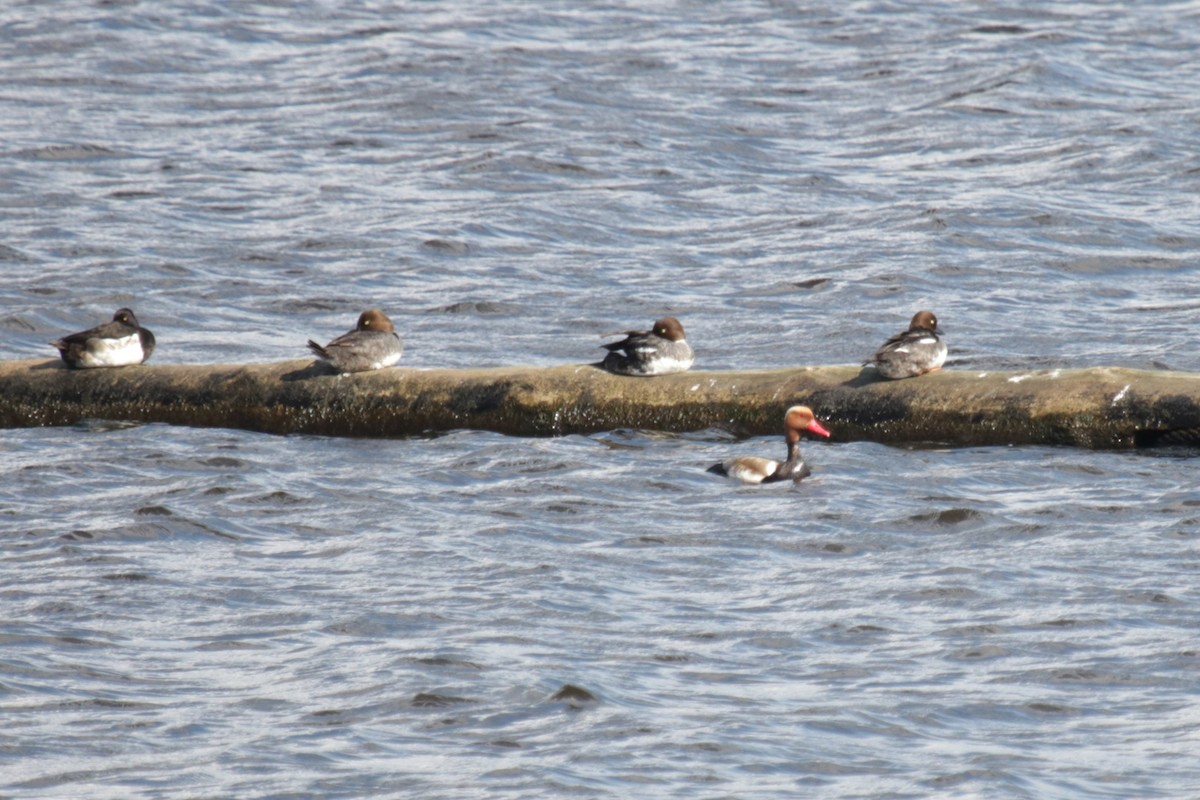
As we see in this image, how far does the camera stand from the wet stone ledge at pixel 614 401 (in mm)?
12047

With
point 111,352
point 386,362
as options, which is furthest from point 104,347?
point 386,362

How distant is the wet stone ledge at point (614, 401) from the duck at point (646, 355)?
0.34 feet

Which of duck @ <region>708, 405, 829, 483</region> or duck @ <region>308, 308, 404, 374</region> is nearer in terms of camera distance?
duck @ <region>708, 405, 829, 483</region>

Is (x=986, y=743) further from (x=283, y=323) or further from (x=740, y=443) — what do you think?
(x=283, y=323)

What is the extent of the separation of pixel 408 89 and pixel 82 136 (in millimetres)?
5144

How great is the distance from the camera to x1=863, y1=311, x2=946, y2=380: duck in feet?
40.6

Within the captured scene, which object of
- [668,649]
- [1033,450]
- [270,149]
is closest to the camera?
[668,649]

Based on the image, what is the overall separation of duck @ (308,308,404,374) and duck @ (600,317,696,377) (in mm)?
1535

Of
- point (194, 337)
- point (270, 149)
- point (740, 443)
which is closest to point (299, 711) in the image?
point (740, 443)

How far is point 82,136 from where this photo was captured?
2603 centimetres

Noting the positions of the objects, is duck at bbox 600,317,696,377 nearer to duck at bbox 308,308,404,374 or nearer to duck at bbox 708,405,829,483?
duck at bbox 708,405,829,483

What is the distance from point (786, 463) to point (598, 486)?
122 cm

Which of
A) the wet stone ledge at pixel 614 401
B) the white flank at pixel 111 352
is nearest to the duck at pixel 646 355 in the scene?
the wet stone ledge at pixel 614 401

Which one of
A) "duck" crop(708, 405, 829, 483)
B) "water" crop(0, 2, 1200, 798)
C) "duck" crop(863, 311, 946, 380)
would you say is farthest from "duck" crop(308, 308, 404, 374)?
"duck" crop(863, 311, 946, 380)
